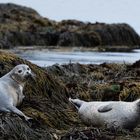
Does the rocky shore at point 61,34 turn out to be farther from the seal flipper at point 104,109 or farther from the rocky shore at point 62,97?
the seal flipper at point 104,109

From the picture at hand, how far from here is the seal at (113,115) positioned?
24.5 feet

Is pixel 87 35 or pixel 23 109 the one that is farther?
pixel 87 35

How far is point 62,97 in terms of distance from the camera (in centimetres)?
890

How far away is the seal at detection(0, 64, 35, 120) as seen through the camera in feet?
23.1

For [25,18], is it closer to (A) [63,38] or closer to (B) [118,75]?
(A) [63,38]

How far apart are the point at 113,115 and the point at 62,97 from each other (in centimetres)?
146

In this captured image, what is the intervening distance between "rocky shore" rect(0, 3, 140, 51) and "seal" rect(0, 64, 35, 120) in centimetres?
2969

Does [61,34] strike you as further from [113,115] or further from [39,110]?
[113,115]

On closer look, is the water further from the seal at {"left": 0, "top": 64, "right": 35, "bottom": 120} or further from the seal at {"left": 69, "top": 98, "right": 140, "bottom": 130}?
the seal at {"left": 0, "top": 64, "right": 35, "bottom": 120}

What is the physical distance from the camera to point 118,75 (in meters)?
12.1

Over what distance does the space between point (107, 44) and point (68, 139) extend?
1577 inches

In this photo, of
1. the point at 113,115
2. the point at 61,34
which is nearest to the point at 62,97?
the point at 113,115

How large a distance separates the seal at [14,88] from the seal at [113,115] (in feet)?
3.01

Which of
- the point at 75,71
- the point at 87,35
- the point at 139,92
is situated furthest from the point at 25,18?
the point at 139,92
